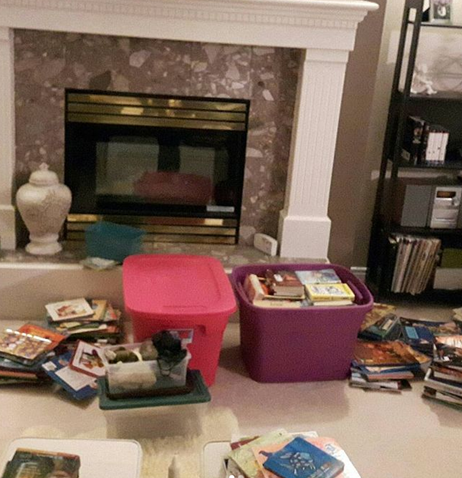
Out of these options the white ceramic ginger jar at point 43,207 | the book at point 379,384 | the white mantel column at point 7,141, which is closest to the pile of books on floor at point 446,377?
the book at point 379,384

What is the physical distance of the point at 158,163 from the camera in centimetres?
334

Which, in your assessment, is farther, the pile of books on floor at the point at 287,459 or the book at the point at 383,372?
the book at the point at 383,372

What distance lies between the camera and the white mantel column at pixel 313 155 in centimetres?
313

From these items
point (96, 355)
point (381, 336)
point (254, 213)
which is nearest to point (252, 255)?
point (254, 213)

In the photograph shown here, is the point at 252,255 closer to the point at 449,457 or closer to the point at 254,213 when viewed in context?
the point at 254,213

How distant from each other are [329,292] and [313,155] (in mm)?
787

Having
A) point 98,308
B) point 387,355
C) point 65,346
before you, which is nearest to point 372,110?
point 387,355

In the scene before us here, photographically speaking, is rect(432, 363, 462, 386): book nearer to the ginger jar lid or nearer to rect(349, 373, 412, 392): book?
rect(349, 373, 412, 392): book

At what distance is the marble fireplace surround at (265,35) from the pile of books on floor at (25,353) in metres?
0.59

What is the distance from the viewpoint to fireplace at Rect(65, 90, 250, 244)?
3.18 meters

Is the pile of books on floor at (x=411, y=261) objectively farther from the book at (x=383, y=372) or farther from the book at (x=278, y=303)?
the book at (x=278, y=303)

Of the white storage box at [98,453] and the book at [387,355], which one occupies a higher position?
the white storage box at [98,453]

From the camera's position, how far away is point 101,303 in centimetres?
301

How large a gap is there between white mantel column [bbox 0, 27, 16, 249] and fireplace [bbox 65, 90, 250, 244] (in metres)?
0.24
